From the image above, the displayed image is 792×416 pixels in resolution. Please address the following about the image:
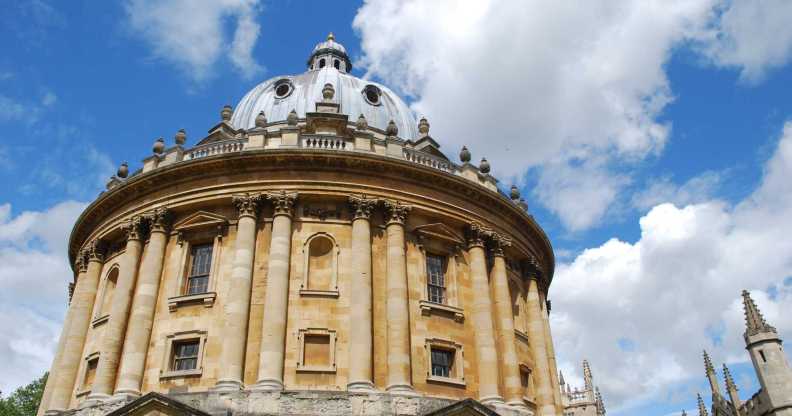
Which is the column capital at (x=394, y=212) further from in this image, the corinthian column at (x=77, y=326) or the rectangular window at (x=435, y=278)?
the corinthian column at (x=77, y=326)

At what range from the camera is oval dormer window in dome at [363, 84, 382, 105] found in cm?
3931

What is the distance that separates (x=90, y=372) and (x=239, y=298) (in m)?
8.21

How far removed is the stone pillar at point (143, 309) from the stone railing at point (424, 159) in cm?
1045

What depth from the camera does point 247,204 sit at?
24.6 metres

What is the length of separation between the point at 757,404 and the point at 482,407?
22.3 m

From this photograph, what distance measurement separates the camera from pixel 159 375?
22.3 meters

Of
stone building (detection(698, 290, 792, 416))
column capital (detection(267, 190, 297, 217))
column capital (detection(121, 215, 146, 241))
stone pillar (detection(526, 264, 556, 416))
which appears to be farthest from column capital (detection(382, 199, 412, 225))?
stone building (detection(698, 290, 792, 416))

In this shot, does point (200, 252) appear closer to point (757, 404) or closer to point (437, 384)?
point (437, 384)

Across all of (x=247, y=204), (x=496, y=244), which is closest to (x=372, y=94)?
(x=496, y=244)

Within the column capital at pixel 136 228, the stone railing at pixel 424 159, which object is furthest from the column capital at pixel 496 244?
the column capital at pixel 136 228

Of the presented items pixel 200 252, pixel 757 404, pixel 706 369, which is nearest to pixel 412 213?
pixel 200 252

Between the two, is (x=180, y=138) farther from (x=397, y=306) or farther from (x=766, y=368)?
(x=766, y=368)

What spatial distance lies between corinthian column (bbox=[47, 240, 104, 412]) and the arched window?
1060 cm

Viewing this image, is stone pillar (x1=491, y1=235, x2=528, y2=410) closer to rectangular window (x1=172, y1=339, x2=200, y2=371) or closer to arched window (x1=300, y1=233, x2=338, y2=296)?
arched window (x1=300, y1=233, x2=338, y2=296)
